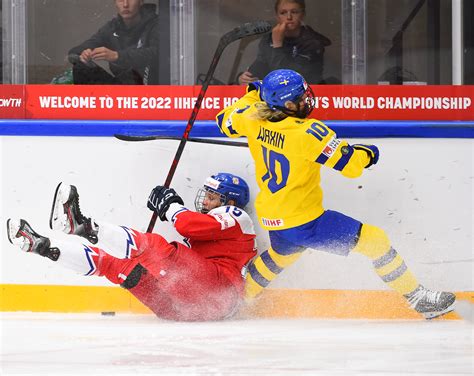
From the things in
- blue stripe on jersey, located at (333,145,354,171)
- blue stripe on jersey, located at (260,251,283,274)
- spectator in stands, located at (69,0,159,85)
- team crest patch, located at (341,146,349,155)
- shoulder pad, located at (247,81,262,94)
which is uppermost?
spectator in stands, located at (69,0,159,85)

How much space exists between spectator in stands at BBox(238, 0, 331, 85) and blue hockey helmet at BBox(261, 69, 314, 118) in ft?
1.56

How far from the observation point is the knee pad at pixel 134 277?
13.3 feet

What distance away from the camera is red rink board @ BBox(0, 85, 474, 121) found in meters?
4.43

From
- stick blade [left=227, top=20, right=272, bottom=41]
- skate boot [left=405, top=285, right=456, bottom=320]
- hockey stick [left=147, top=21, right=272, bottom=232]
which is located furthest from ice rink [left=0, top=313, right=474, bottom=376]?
stick blade [left=227, top=20, right=272, bottom=41]

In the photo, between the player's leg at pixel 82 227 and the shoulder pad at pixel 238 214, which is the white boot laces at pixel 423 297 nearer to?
the shoulder pad at pixel 238 214

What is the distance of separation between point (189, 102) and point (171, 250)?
0.79 meters

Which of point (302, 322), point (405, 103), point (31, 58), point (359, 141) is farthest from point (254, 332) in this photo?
point (31, 58)

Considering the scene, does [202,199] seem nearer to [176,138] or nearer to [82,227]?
[176,138]

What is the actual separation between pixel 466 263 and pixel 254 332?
3.82 ft

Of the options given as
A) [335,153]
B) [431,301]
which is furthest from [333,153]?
[431,301]

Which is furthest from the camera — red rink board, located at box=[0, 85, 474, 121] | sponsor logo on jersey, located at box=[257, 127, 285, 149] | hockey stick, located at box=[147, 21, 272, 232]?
red rink board, located at box=[0, 85, 474, 121]

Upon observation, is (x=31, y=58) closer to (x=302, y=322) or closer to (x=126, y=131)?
(x=126, y=131)

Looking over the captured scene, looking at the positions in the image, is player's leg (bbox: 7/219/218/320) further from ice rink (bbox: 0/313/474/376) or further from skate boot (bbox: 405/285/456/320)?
skate boot (bbox: 405/285/456/320)

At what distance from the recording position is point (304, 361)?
10.3 ft
